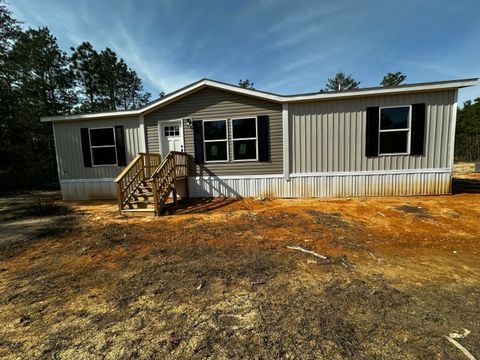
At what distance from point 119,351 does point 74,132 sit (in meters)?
9.24

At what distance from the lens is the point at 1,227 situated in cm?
547

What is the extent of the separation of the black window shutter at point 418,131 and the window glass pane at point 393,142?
0.64ft

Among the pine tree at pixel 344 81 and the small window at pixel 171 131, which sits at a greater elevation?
the pine tree at pixel 344 81

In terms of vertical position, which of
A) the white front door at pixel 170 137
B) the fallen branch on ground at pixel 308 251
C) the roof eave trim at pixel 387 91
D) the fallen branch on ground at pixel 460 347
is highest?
the roof eave trim at pixel 387 91

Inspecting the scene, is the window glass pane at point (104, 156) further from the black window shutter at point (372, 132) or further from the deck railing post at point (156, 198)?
the black window shutter at point (372, 132)

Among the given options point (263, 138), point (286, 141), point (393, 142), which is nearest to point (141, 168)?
point (263, 138)

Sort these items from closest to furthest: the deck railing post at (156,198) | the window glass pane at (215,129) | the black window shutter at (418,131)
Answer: the deck railing post at (156,198) < the black window shutter at (418,131) < the window glass pane at (215,129)

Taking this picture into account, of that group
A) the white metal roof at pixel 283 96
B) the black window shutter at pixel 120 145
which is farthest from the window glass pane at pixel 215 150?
the black window shutter at pixel 120 145

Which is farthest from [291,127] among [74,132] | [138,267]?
[74,132]

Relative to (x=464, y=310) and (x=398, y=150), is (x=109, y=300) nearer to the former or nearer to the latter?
(x=464, y=310)

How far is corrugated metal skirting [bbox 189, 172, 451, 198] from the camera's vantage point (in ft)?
23.0

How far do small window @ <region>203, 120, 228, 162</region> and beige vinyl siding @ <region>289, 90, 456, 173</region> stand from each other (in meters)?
2.22

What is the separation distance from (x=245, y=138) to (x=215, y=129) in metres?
1.08

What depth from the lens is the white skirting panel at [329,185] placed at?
699 centimetres
